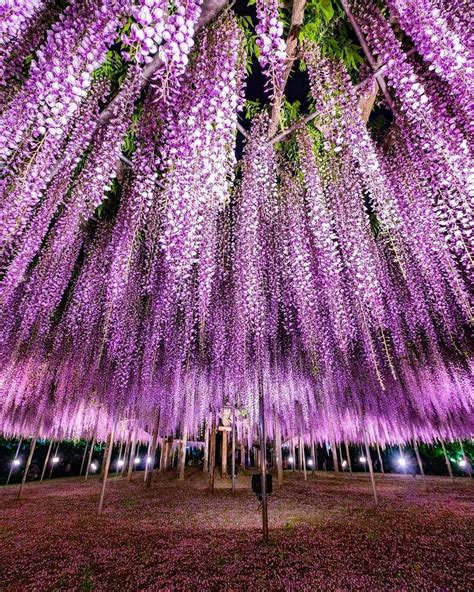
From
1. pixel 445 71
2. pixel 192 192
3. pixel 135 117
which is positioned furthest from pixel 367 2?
pixel 135 117

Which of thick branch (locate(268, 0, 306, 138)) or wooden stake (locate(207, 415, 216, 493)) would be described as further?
wooden stake (locate(207, 415, 216, 493))

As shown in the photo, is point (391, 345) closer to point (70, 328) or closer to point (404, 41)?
point (404, 41)

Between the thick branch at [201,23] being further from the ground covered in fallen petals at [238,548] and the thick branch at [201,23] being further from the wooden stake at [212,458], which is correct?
the wooden stake at [212,458]

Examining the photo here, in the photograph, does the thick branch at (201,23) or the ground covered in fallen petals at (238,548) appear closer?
the thick branch at (201,23)

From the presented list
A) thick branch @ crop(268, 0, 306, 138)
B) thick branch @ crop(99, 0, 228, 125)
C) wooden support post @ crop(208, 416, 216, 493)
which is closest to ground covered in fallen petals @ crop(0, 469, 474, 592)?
wooden support post @ crop(208, 416, 216, 493)

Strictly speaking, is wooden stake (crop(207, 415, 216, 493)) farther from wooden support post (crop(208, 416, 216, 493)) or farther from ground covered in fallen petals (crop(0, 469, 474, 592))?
ground covered in fallen petals (crop(0, 469, 474, 592))

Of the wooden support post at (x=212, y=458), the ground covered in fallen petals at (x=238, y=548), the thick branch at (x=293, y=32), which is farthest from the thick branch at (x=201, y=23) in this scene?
the wooden support post at (x=212, y=458)

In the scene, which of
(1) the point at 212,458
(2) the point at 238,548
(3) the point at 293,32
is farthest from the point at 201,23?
(1) the point at 212,458

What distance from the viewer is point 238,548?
13.2 feet

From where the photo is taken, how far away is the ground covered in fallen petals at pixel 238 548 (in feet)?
9.87

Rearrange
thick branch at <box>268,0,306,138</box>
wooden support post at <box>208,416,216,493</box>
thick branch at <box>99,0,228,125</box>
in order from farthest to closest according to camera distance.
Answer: wooden support post at <box>208,416,216,493</box> → thick branch at <box>268,0,306,138</box> → thick branch at <box>99,0,228,125</box>

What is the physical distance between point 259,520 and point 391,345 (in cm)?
540

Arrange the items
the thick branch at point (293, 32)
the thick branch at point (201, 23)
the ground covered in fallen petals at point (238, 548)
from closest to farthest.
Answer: the thick branch at point (201, 23) < the thick branch at point (293, 32) < the ground covered in fallen petals at point (238, 548)

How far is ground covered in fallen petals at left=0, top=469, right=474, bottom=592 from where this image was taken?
301 centimetres
